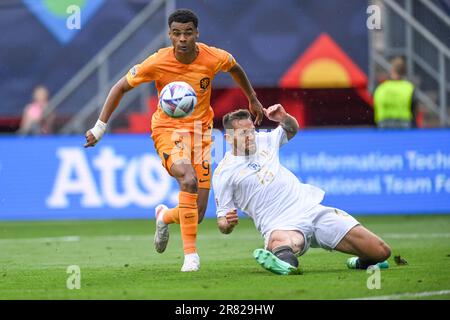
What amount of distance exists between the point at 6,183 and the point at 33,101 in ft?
10.9

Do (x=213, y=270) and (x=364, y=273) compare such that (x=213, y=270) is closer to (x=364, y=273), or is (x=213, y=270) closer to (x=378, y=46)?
(x=364, y=273)

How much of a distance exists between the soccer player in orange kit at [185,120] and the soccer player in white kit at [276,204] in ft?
1.36

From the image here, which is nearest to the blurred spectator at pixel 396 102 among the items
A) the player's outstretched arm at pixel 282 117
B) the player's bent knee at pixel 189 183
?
the player's outstretched arm at pixel 282 117

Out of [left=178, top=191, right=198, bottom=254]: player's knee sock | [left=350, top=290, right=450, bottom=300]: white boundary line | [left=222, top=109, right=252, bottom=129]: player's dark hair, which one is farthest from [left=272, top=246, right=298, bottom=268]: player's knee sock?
[left=350, top=290, right=450, bottom=300]: white boundary line

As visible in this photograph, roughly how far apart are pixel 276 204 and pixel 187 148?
111 cm

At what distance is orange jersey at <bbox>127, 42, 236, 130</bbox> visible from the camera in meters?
9.88

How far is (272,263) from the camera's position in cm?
866

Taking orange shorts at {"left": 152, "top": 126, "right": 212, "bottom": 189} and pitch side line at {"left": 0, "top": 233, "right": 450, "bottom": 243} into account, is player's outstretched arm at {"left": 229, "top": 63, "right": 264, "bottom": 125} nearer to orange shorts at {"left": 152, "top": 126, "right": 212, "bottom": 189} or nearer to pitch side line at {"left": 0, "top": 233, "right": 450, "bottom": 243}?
orange shorts at {"left": 152, "top": 126, "right": 212, "bottom": 189}

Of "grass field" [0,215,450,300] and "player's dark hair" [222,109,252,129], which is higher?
"player's dark hair" [222,109,252,129]

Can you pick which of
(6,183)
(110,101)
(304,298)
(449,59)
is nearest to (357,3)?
(449,59)

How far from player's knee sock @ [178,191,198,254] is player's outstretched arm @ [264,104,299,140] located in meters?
0.96

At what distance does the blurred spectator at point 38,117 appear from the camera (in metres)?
19.0
